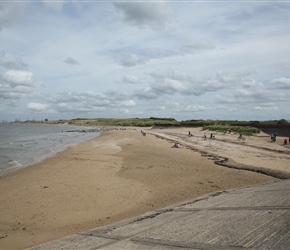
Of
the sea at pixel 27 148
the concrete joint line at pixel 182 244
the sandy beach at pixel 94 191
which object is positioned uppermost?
the concrete joint line at pixel 182 244

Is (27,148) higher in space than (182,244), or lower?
lower

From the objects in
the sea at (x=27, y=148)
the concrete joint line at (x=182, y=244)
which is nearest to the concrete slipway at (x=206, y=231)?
the concrete joint line at (x=182, y=244)

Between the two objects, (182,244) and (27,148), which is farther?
(27,148)

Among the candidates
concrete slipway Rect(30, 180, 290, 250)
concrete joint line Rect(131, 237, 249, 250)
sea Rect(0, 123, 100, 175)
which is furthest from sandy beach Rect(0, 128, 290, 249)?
sea Rect(0, 123, 100, 175)

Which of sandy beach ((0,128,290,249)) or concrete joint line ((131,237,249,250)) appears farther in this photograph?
sandy beach ((0,128,290,249))

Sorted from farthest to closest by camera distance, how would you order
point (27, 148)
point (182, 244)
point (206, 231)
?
point (27, 148) < point (206, 231) < point (182, 244)

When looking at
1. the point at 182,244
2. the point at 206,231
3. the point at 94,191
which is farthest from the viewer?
the point at 94,191

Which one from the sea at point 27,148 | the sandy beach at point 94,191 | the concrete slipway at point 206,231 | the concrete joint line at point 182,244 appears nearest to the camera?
the concrete joint line at point 182,244

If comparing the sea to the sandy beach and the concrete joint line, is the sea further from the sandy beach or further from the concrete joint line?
the concrete joint line

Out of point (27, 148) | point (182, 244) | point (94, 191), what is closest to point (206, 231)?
point (182, 244)

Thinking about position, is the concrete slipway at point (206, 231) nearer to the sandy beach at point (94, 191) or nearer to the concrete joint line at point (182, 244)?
the concrete joint line at point (182, 244)

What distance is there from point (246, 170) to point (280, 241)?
40.3ft

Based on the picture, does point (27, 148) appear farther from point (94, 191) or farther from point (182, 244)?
point (182, 244)

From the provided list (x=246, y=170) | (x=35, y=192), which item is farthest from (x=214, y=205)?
(x=246, y=170)
